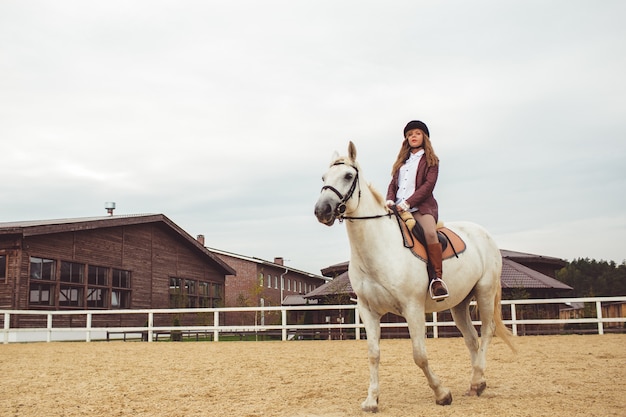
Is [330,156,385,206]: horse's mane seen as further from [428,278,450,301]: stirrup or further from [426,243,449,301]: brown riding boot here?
[428,278,450,301]: stirrup

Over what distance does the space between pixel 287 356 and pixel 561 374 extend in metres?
6.54

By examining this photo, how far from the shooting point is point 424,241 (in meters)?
6.13

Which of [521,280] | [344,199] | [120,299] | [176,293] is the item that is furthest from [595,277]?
[344,199]

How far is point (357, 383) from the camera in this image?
7957 mm

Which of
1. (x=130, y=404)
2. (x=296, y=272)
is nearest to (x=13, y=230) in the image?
(x=130, y=404)

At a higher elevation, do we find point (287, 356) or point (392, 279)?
point (392, 279)

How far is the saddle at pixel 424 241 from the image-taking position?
237 inches

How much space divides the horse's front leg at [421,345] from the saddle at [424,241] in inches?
25.3

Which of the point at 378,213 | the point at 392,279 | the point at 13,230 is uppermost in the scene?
the point at 13,230

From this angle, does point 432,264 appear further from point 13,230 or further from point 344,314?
point 344,314

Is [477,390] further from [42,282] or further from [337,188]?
[42,282]

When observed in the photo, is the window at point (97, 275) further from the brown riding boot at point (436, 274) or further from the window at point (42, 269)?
the brown riding boot at point (436, 274)

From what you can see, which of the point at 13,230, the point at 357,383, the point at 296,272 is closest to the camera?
the point at 357,383

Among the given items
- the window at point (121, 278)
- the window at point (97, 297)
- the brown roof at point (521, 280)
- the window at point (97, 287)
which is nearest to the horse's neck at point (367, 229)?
the brown roof at point (521, 280)
